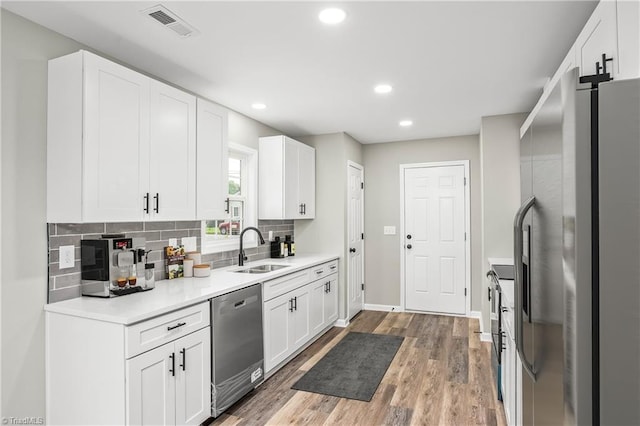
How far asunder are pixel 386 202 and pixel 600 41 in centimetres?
400

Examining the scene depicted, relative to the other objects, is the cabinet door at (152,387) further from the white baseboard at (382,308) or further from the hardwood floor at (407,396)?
the white baseboard at (382,308)


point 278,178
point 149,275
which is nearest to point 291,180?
point 278,178

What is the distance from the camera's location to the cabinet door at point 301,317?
11.7ft

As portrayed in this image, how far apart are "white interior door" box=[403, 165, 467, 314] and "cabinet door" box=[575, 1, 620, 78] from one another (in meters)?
3.34

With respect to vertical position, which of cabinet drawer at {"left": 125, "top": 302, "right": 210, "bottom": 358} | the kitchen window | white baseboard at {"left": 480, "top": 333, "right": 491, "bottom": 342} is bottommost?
white baseboard at {"left": 480, "top": 333, "right": 491, "bottom": 342}

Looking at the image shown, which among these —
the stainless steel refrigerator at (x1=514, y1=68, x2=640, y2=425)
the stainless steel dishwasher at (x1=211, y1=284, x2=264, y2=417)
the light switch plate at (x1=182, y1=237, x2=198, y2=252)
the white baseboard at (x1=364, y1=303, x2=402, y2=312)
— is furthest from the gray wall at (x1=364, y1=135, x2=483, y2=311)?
the stainless steel refrigerator at (x1=514, y1=68, x2=640, y2=425)

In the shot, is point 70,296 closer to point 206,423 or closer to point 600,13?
point 206,423

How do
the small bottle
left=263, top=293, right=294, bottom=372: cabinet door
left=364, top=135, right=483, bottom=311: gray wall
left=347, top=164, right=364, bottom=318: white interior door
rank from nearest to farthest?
the small bottle
left=263, top=293, right=294, bottom=372: cabinet door
left=347, top=164, right=364, bottom=318: white interior door
left=364, top=135, right=483, bottom=311: gray wall

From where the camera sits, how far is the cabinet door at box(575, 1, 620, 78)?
4.58ft

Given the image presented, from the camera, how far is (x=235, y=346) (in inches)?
104

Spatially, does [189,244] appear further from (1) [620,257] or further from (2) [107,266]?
(1) [620,257]

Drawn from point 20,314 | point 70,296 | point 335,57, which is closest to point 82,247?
point 70,296

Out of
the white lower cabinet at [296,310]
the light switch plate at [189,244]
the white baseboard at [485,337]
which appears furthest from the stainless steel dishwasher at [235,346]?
the white baseboard at [485,337]

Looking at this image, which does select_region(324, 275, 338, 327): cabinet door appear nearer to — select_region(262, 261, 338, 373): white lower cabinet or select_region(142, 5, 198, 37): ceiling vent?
select_region(262, 261, 338, 373): white lower cabinet
